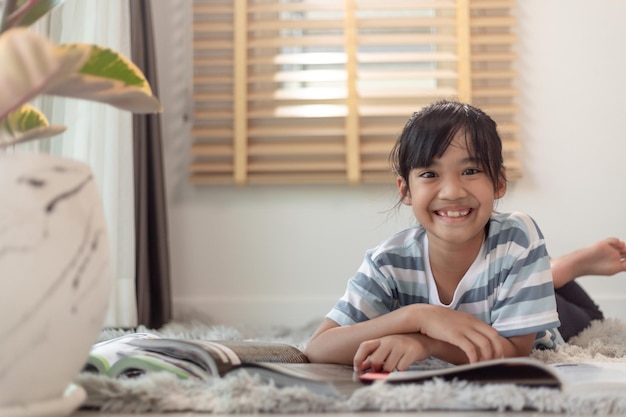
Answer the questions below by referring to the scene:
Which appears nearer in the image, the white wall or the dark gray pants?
the dark gray pants

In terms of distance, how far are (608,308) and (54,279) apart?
2533mm

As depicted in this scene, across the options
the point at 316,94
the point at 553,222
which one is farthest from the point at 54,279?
the point at 553,222

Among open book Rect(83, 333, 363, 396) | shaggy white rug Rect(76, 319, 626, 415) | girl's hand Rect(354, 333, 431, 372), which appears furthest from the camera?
girl's hand Rect(354, 333, 431, 372)

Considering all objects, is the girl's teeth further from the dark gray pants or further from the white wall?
the white wall

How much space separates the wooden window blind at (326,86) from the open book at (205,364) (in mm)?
1724

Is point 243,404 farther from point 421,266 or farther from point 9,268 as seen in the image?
point 421,266

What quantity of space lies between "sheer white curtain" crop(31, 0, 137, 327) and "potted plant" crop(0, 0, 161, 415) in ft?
4.85

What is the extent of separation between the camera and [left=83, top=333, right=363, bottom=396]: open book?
1.11 meters

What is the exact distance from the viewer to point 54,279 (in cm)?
83

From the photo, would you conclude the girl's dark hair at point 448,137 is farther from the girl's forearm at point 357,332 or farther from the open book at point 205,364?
the open book at point 205,364

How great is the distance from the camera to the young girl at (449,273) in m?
1.35

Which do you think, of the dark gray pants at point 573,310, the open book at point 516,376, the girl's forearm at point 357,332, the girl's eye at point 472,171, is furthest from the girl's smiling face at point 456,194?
the dark gray pants at point 573,310

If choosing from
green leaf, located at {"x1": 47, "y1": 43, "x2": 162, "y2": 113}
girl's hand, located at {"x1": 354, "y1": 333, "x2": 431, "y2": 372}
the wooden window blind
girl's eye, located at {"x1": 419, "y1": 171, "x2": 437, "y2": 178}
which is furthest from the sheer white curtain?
green leaf, located at {"x1": 47, "y1": 43, "x2": 162, "y2": 113}

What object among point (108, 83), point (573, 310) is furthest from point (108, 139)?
point (108, 83)
